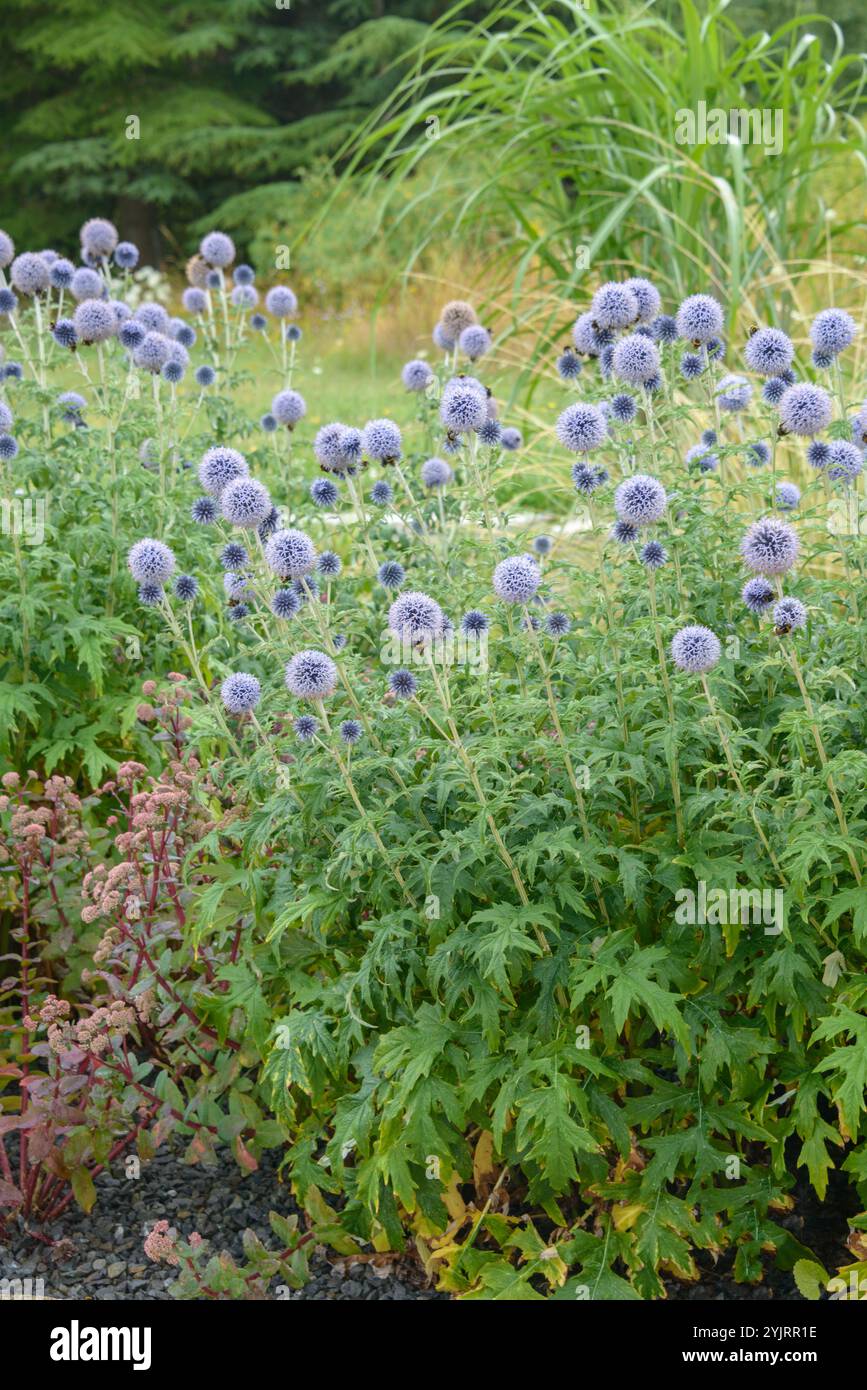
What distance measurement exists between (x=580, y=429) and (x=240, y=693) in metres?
0.98

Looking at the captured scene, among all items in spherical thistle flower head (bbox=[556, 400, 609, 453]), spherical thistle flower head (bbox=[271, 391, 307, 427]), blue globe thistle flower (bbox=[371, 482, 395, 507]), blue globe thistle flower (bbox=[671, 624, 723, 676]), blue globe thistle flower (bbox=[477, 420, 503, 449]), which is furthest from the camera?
spherical thistle flower head (bbox=[271, 391, 307, 427])

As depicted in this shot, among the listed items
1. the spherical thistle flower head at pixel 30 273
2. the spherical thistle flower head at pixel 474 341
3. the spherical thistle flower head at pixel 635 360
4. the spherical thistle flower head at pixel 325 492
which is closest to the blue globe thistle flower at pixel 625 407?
the spherical thistle flower head at pixel 635 360

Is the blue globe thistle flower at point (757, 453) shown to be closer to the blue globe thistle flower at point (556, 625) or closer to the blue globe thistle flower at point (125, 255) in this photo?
the blue globe thistle flower at point (556, 625)

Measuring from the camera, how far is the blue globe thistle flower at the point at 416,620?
2.77 metres

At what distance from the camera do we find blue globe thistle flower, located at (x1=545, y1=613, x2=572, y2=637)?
3.22 metres

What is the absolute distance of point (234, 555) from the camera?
131 inches

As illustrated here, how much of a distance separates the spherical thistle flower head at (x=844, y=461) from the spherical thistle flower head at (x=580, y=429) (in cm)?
57

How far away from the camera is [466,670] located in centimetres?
336

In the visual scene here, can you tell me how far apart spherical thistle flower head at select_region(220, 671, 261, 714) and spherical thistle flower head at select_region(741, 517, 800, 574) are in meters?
1.13

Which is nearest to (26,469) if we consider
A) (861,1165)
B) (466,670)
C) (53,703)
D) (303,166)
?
(53,703)

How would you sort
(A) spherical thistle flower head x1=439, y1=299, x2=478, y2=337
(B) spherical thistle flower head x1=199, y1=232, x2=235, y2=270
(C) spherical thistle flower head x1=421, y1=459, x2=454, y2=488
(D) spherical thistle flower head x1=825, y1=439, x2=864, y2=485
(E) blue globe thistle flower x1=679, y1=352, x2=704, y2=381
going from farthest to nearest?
(B) spherical thistle flower head x1=199, y1=232, x2=235, y2=270 < (A) spherical thistle flower head x1=439, y1=299, x2=478, y2=337 < (C) spherical thistle flower head x1=421, y1=459, x2=454, y2=488 < (E) blue globe thistle flower x1=679, y1=352, x2=704, y2=381 < (D) spherical thistle flower head x1=825, y1=439, x2=864, y2=485

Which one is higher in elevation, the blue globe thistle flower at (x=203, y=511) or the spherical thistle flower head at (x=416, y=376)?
the spherical thistle flower head at (x=416, y=376)

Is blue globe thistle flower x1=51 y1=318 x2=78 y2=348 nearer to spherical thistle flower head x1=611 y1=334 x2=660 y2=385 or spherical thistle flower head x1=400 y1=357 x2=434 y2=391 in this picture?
spherical thistle flower head x1=400 y1=357 x2=434 y2=391

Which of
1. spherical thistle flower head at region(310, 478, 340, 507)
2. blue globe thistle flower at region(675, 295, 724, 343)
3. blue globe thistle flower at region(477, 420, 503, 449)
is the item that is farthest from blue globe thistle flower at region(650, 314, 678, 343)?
spherical thistle flower head at region(310, 478, 340, 507)
